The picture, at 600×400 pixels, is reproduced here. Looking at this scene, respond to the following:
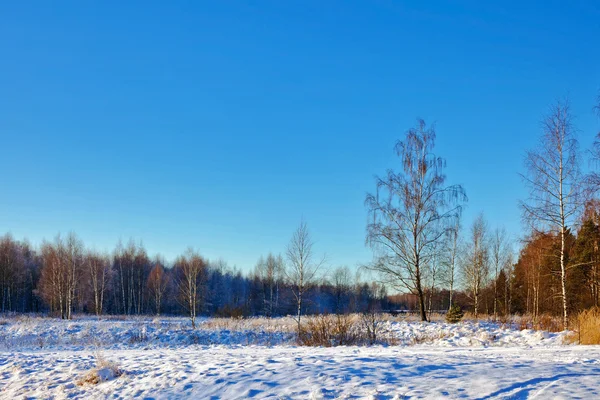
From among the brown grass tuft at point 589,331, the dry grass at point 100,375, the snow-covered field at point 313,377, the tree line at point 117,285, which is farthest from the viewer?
the tree line at point 117,285

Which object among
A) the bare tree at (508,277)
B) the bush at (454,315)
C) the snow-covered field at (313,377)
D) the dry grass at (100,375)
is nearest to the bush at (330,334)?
the snow-covered field at (313,377)

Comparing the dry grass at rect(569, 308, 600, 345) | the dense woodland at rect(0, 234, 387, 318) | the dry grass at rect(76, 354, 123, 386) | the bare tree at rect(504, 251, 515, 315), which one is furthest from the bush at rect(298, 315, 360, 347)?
the bare tree at rect(504, 251, 515, 315)

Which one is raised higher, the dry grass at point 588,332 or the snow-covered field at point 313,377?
the snow-covered field at point 313,377

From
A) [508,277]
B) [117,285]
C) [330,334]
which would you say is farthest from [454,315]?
[117,285]

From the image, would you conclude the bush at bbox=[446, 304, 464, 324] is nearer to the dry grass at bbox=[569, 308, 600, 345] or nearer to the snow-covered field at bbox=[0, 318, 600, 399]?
the dry grass at bbox=[569, 308, 600, 345]

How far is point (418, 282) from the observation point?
63.5ft

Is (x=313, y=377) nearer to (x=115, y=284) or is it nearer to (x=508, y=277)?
(x=508, y=277)

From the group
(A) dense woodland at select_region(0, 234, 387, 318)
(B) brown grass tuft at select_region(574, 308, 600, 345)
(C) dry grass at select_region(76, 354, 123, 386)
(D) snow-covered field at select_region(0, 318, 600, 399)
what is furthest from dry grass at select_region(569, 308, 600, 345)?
(A) dense woodland at select_region(0, 234, 387, 318)

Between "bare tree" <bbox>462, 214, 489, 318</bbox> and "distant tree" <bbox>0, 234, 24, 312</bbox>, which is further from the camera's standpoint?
"distant tree" <bbox>0, 234, 24, 312</bbox>

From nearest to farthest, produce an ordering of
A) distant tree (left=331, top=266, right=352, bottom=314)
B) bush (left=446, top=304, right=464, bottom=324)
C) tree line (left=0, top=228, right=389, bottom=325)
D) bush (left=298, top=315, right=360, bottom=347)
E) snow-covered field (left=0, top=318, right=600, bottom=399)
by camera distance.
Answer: snow-covered field (left=0, top=318, right=600, bottom=399) < bush (left=298, top=315, right=360, bottom=347) < bush (left=446, top=304, right=464, bottom=324) < tree line (left=0, top=228, right=389, bottom=325) < distant tree (left=331, top=266, right=352, bottom=314)

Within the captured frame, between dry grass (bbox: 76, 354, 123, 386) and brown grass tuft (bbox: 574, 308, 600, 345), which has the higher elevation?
dry grass (bbox: 76, 354, 123, 386)

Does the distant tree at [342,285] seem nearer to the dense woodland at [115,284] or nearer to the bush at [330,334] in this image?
the dense woodland at [115,284]

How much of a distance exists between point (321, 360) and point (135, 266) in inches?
2236

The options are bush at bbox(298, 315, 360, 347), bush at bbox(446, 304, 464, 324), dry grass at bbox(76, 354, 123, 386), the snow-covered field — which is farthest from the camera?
bush at bbox(446, 304, 464, 324)
